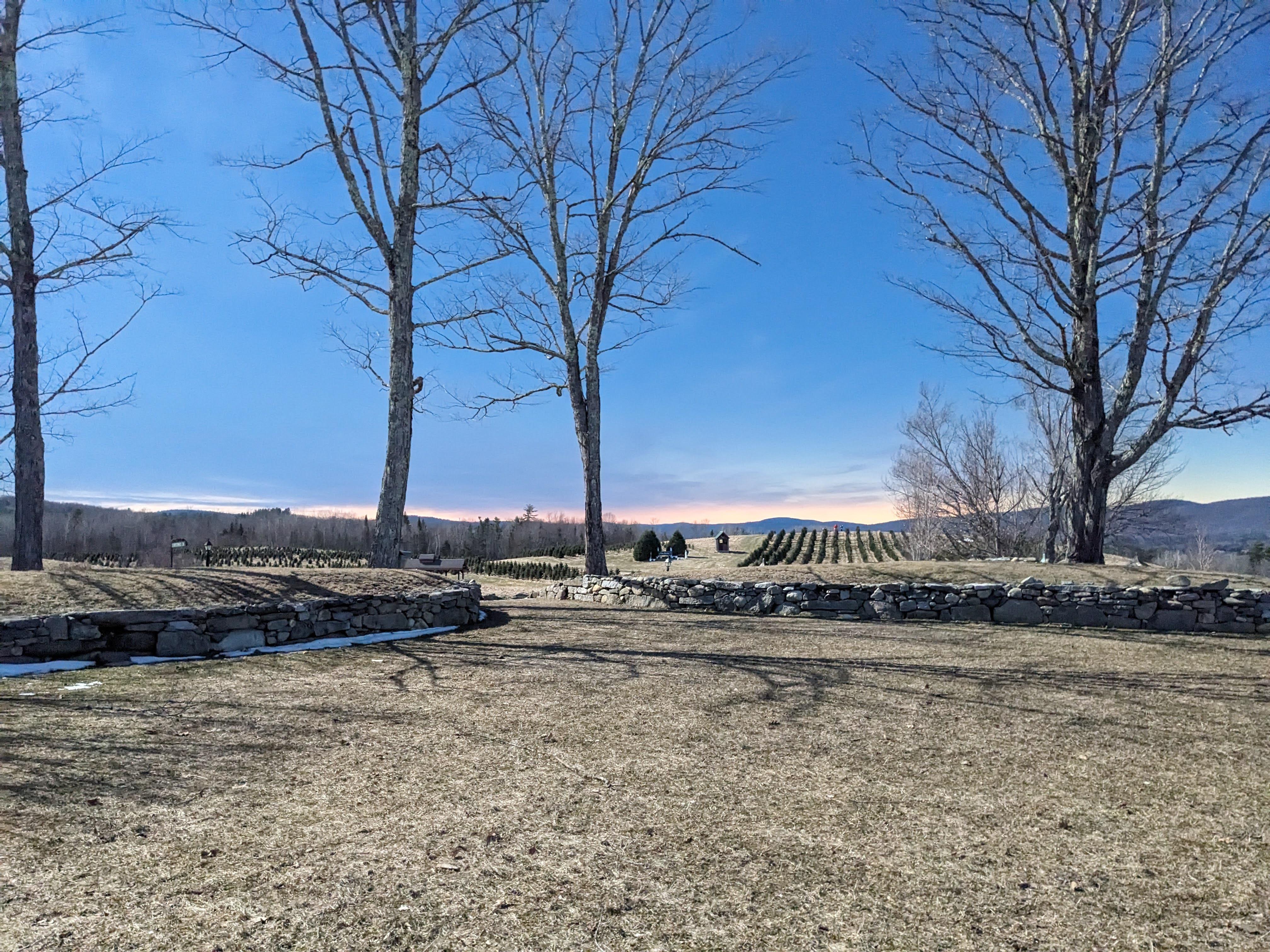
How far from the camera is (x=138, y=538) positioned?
32406mm

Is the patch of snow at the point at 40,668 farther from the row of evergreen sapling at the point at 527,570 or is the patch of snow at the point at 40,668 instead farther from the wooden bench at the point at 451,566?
the row of evergreen sapling at the point at 527,570

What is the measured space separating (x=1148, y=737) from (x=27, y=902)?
591 cm

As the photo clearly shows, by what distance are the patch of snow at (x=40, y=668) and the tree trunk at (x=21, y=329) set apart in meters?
3.22

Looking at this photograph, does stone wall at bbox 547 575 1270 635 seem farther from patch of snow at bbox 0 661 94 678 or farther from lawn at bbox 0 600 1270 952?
patch of snow at bbox 0 661 94 678

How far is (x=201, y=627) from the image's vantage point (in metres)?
7.34

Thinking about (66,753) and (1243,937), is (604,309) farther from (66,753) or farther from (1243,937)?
(1243,937)

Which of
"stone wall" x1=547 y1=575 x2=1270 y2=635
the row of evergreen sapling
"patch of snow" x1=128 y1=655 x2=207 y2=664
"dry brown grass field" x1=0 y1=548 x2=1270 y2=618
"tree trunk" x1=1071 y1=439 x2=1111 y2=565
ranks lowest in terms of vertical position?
the row of evergreen sapling

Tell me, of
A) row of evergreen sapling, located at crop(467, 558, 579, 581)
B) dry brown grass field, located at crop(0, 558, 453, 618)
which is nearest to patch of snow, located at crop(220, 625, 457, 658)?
dry brown grass field, located at crop(0, 558, 453, 618)

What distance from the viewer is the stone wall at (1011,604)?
32.3ft

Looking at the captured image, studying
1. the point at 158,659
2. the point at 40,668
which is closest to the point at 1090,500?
the point at 158,659

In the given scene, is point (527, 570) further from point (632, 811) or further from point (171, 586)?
point (632, 811)

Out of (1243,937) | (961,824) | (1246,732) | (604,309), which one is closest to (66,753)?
(961,824)

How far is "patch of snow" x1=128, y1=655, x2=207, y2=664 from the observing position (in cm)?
689

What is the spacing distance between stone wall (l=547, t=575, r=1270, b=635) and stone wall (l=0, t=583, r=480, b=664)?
4347 millimetres
